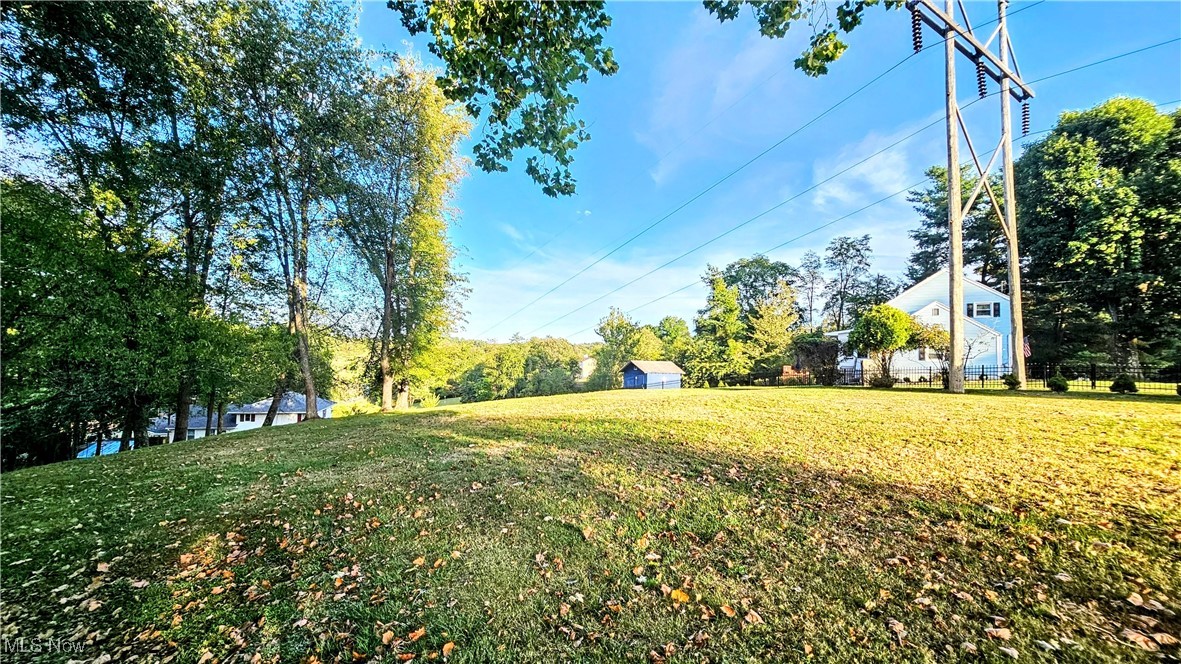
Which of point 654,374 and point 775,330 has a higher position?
point 775,330

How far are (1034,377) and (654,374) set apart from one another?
69.2 ft

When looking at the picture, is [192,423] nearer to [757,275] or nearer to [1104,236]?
[757,275]

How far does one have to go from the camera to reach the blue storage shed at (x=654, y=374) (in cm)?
3262

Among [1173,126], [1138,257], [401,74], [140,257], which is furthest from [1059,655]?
[1173,126]

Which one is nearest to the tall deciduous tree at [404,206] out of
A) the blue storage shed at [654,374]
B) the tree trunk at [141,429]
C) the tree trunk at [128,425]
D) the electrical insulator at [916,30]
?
the tree trunk at [141,429]

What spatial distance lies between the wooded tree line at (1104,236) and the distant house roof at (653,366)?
2276 centimetres

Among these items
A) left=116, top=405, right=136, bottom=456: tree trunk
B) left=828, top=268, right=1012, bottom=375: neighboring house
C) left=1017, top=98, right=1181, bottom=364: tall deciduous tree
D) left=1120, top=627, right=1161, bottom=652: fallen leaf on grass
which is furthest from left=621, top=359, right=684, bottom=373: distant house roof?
left=1120, top=627, right=1161, bottom=652: fallen leaf on grass

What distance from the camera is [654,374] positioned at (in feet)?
107

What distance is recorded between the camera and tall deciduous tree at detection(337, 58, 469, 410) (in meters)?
14.7

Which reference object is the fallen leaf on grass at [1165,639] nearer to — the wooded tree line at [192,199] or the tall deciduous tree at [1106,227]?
→ the wooded tree line at [192,199]

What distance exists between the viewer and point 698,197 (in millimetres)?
21266

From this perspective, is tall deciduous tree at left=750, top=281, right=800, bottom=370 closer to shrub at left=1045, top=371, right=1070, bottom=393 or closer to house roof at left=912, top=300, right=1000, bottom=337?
house roof at left=912, top=300, right=1000, bottom=337

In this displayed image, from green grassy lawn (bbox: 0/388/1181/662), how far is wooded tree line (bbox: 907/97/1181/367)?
26.1 m

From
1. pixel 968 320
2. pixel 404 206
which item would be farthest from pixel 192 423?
pixel 968 320
